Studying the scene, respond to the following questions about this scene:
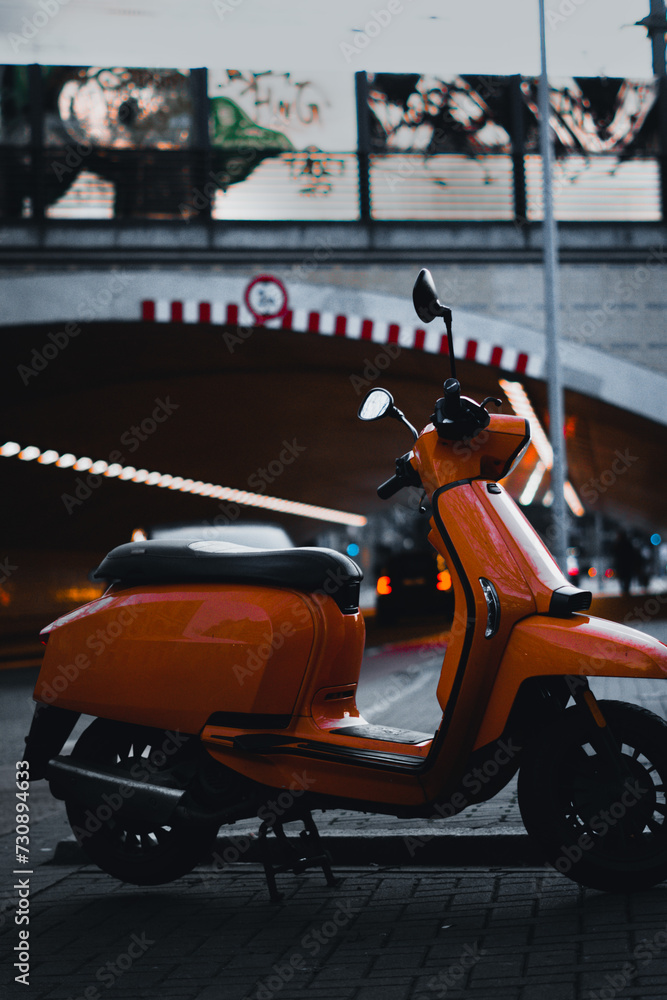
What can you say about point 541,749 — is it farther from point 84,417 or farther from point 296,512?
point 296,512

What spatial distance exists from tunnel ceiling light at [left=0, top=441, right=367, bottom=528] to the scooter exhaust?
49.0 ft

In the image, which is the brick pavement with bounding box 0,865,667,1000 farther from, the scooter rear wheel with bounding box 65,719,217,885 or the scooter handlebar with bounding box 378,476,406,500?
the scooter handlebar with bounding box 378,476,406,500

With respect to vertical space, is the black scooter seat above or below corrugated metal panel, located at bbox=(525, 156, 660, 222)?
below

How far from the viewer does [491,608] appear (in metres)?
3.66

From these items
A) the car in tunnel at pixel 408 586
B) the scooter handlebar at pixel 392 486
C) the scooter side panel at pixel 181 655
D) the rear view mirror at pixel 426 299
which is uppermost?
the rear view mirror at pixel 426 299

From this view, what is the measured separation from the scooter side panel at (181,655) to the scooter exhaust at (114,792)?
0.19 m

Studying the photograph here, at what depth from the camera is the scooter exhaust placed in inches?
150

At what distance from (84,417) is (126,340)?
186 inches

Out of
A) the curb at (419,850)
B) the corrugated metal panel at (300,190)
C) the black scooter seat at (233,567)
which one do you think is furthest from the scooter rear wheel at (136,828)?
the corrugated metal panel at (300,190)

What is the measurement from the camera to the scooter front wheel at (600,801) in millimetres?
3533

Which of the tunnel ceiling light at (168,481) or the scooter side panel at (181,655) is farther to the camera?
the tunnel ceiling light at (168,481)

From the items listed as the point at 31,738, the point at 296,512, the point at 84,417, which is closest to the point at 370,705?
the point at 31,738

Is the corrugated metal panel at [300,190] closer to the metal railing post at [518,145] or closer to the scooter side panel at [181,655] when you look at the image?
the metal railing post at [518,145]

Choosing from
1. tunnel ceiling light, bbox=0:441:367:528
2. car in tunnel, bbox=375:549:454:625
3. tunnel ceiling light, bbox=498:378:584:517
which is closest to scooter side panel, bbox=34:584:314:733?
tunnel ceiling light, bbox=498:378:584:517
